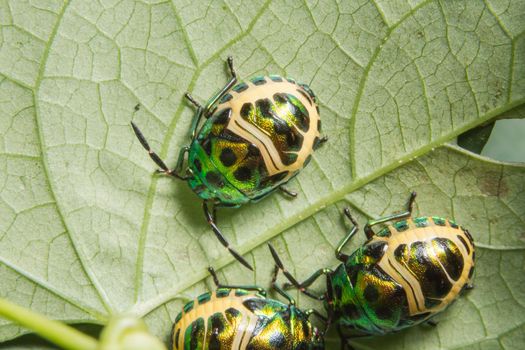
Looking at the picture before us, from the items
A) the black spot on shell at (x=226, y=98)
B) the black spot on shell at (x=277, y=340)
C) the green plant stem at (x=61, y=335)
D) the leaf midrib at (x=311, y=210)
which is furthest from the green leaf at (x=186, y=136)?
the green plant stem at (x=61, y=335)

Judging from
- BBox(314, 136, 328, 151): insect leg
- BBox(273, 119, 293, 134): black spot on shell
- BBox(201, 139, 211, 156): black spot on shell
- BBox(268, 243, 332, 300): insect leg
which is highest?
BBox(201, 139, 211, 156): black spot on shell

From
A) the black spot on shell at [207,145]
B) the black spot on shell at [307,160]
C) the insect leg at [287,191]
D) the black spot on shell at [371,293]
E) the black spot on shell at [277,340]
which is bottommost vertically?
the black spot on shell at [371,293]

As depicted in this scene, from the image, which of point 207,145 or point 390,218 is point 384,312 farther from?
point 207,145

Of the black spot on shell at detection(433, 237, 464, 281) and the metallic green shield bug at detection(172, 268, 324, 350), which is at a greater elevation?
the metallic green shield bug at detection(172, 268, 324, 350)

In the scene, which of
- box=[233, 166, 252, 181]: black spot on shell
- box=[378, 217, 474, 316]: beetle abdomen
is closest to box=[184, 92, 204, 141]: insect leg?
box=[233, 166, 252, 181]: black spot on shell

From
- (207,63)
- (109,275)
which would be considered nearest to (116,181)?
(109,275)

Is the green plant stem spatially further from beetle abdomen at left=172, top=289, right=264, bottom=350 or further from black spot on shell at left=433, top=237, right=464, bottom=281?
black spot on shell at left=433, top=237, right=464, bottom=281

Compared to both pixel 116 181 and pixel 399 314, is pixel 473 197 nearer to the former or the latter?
pixel 399 314

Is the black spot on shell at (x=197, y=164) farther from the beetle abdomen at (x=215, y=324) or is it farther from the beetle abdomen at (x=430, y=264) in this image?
the beetle abdomen at (x=430, y=264)

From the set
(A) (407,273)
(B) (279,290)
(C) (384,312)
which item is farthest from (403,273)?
(B) (279,290)
